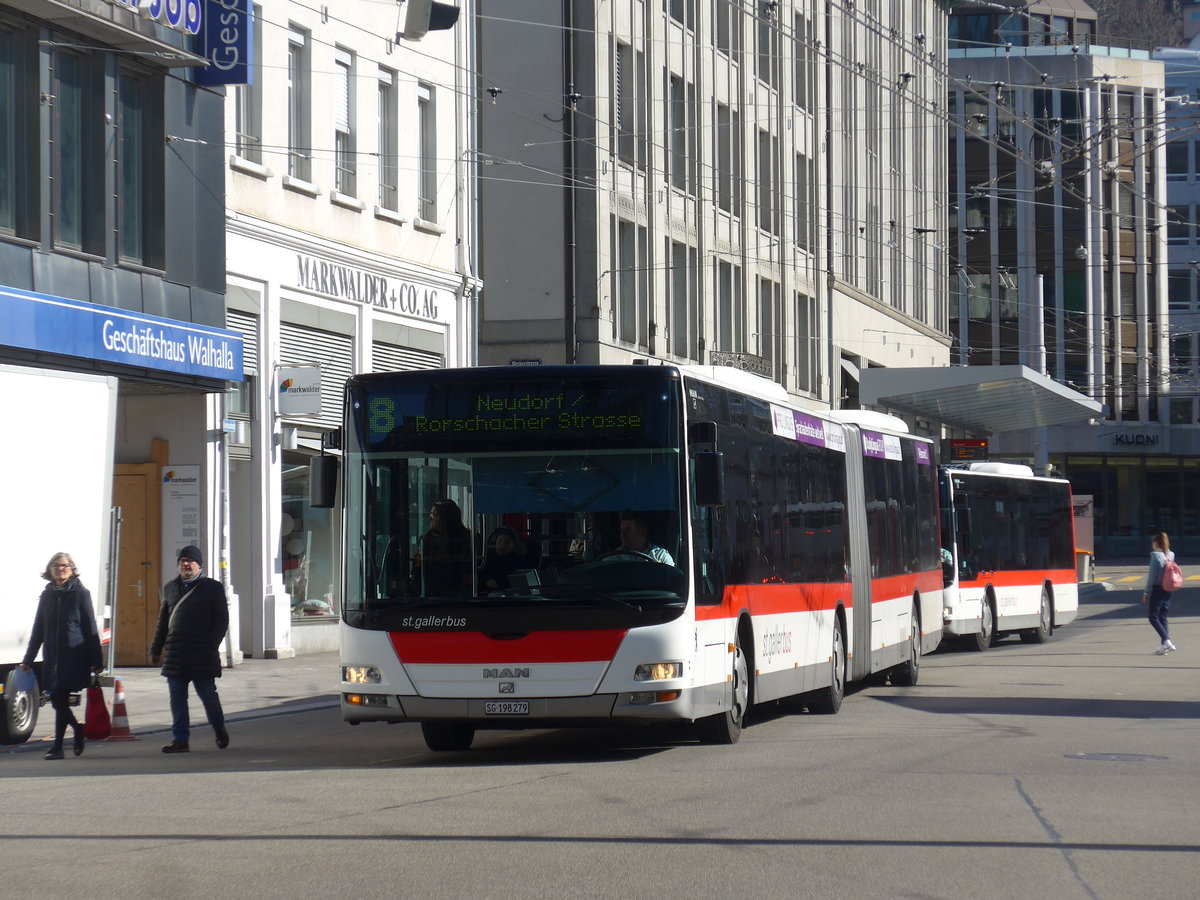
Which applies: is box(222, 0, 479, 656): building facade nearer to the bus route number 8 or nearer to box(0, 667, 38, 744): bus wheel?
box(0, 667, 38, 744): bus wheel

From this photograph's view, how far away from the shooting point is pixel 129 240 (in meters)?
23.7

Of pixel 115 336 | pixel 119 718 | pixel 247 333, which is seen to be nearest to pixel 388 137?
pixel 247 333

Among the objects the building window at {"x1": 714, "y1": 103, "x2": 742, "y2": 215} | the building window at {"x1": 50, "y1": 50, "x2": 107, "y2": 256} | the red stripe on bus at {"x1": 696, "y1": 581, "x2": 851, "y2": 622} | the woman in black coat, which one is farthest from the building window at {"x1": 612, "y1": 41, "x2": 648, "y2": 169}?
the woman in black coat

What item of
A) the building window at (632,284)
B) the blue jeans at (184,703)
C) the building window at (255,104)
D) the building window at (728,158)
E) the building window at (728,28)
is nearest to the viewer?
the blue jeans at (184,703)

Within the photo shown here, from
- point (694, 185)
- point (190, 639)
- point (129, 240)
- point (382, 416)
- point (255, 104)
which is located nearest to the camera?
point (382, 416)

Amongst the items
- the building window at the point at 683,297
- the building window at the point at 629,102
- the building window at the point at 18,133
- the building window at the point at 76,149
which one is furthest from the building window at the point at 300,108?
the building window at the point at 683,297

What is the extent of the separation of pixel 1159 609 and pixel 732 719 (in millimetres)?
14265

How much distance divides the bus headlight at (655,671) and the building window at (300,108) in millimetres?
15944

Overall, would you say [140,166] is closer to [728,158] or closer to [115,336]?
[115,336]

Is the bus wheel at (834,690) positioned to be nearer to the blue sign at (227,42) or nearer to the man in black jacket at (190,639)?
the man in black jacket at (190,639)

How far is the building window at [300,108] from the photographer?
27.6 m

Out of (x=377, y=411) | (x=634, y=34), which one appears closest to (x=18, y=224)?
(x=377, y=411)

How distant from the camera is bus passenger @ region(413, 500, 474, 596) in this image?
530 inches

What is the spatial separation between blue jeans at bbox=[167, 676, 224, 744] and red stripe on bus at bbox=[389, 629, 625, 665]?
2251 millimetres
